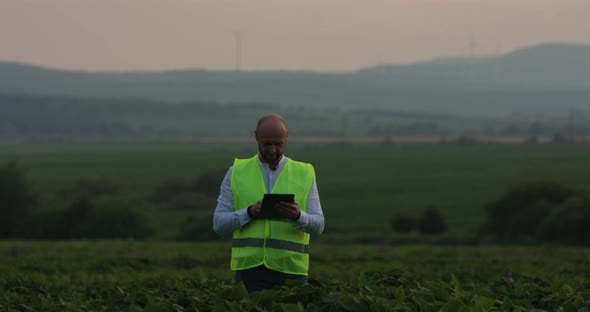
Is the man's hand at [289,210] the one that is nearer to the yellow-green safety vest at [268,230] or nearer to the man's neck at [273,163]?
the yellow-green safety vest at [268,230]

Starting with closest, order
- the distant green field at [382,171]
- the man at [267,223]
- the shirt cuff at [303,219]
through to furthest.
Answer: the shirt cuff at [303,219]
the man at [267,223]
the distant green field at [382,171]

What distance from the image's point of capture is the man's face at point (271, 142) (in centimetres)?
866

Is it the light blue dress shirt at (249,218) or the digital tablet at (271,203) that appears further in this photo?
the light blue dress shirt at (249,218)

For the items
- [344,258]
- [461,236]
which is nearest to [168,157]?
[461,236]

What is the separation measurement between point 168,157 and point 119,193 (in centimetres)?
8667

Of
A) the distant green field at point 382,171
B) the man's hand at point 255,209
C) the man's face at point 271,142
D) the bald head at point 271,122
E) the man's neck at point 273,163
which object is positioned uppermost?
the bald head at point 271,122

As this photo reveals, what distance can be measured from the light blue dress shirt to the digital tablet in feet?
0.52

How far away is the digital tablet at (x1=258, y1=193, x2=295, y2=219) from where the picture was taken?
8.58 metres

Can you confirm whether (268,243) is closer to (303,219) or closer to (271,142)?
(303,219)

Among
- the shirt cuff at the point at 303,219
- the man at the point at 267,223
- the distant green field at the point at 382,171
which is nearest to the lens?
the shirt cuff at the point at 303,219

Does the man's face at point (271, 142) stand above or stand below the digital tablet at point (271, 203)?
above

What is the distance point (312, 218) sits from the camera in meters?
8.85

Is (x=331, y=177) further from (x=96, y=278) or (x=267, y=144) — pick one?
(x=267, y=144)

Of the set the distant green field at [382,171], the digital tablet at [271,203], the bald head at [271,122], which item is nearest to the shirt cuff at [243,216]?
the digital tablet at [271,203]
